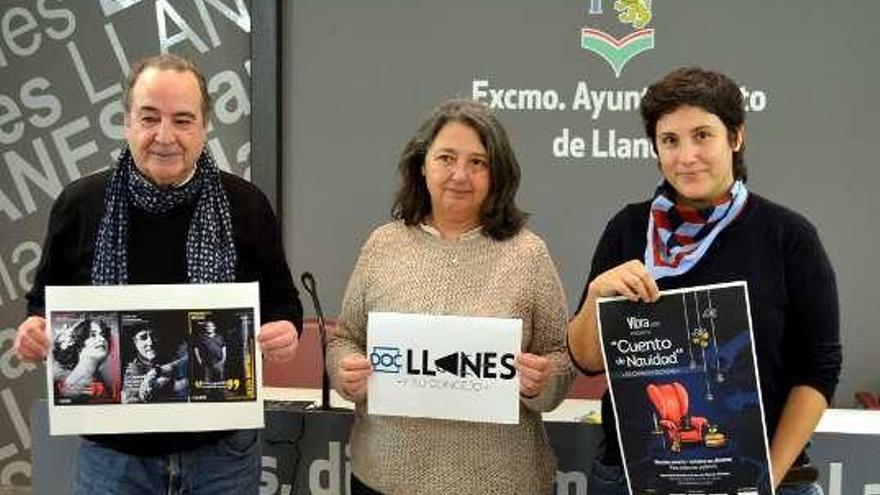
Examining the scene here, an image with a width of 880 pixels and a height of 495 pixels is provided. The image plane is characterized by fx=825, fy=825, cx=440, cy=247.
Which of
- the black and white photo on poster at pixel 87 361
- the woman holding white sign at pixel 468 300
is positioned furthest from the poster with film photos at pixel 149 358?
the woman holding white sign at pixel 468 300

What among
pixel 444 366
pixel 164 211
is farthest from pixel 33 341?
pixel 444 366

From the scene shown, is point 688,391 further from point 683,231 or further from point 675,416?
point 683,231

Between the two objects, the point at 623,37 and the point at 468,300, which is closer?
the point at 468,300

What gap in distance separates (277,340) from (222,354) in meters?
0.12

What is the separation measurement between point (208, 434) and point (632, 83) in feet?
9.03

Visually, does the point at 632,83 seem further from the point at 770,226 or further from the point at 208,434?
the point at 208,434

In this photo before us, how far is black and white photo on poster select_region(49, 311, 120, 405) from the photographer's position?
1.76 m

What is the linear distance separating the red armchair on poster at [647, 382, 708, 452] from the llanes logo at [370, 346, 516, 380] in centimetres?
36

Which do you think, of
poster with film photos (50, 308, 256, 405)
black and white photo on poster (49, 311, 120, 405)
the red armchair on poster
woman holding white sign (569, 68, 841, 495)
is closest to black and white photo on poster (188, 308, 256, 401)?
poster with film photos (50, 308, 256, 405)

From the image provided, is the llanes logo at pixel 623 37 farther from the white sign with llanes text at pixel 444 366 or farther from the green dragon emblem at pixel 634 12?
the white sign with llanes text at pixel 444 366

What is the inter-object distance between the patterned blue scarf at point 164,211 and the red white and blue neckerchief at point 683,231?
0.91 meters

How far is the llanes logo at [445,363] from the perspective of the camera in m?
1.81

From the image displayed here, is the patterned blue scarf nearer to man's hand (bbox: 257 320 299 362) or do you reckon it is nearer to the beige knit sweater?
man's hand (bbox: 257 320 299 362)

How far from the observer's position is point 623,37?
12.6 feet
